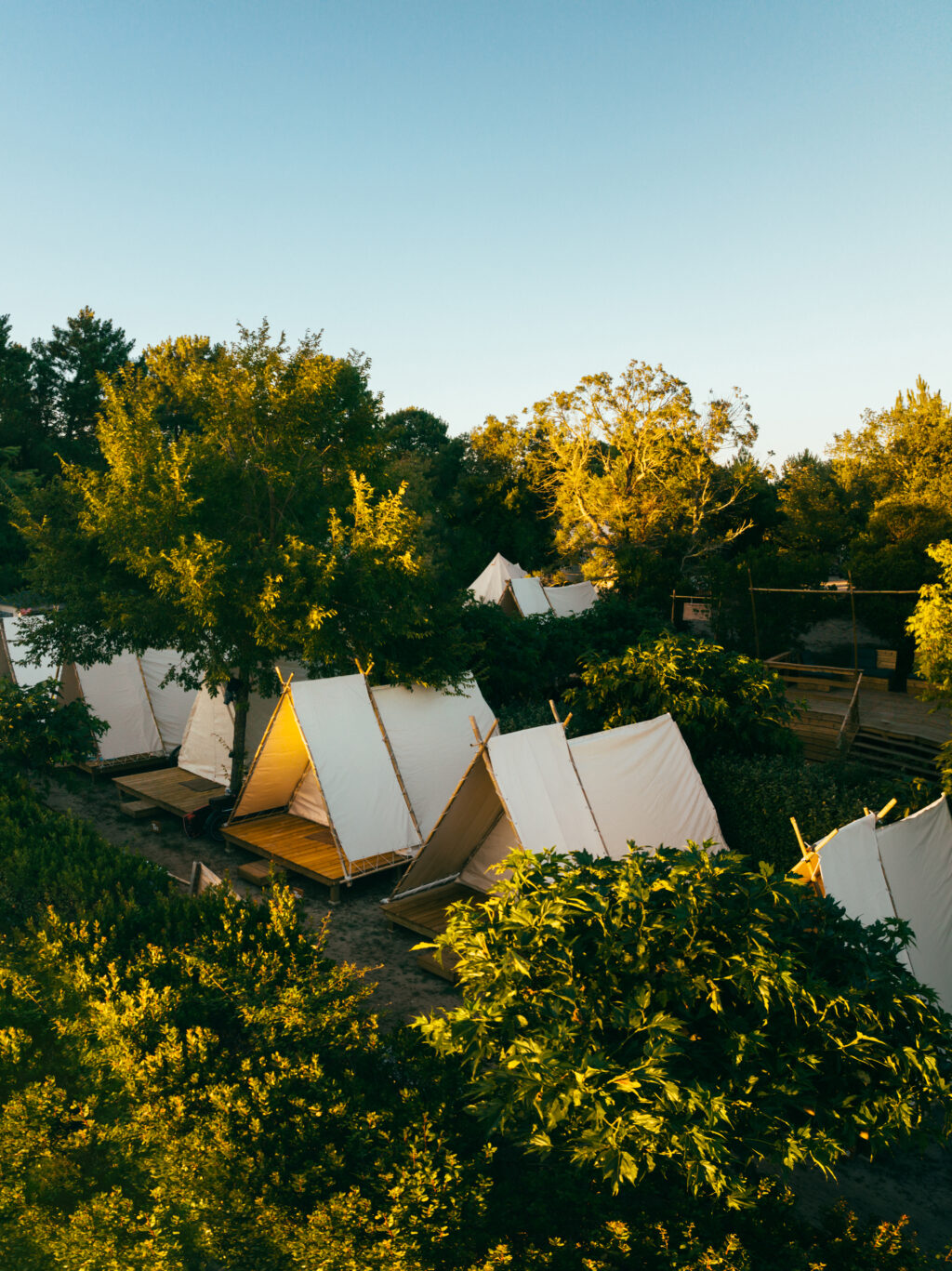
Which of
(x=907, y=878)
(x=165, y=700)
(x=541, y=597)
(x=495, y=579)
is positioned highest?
(x=495, y=579)

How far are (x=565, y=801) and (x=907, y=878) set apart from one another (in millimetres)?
3860

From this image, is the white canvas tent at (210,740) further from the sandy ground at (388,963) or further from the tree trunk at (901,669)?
the tree trunk at (901,669)

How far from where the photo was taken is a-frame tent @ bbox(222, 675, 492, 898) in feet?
36.2

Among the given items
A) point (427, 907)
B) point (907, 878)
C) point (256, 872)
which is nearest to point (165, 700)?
point (256, 872)

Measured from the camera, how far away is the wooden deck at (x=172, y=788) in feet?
43.9

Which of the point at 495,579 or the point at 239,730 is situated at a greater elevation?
the point at 495,579

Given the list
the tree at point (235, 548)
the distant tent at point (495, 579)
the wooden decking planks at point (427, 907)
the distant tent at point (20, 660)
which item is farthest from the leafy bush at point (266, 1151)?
the distant tent at point (495, 579)

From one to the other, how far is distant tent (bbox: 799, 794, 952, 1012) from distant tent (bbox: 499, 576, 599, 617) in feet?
62.9

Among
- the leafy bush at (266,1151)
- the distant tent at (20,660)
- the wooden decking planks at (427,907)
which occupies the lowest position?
the wooden decking planks at (427,907)

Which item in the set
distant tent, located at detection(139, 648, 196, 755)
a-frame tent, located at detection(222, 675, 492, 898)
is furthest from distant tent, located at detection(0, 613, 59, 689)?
a-frame tent, located at detection(222, 675, 492, 898)

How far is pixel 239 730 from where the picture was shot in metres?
14.0

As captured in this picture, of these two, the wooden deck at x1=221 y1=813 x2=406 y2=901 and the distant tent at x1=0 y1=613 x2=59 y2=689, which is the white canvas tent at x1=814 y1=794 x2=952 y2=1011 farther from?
the distant tent at x1=0 y1=613 x2=59 y2=689

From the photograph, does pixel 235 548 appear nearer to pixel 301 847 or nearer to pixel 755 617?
pixel 301 847

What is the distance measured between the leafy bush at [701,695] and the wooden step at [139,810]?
26.4ft
